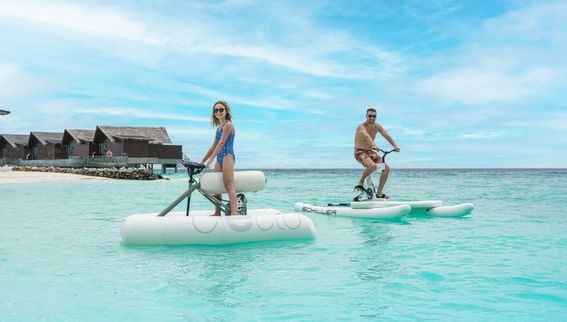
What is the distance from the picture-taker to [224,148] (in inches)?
290

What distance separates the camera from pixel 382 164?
1096cm

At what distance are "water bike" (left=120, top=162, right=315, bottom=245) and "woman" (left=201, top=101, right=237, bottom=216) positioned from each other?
4.4 inches

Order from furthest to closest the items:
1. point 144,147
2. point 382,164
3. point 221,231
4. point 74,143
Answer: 1. point 74,143
2. point 144,147
3. point 382,164
4. point 221,231

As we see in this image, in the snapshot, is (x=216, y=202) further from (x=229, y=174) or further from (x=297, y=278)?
(x=297, y=278)

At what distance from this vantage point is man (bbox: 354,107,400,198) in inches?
428

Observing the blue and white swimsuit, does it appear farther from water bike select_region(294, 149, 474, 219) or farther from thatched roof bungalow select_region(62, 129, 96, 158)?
thatched roof bungalow select_region(62, 129, 96, 158)

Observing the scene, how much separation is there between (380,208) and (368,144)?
4.50ft

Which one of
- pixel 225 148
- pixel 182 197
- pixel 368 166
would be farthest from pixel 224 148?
pixel 368 166

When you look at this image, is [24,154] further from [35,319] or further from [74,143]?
[35,319]

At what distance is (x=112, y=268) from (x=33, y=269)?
96cm

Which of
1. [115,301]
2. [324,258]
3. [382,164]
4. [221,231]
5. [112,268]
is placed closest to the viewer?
[115,301]

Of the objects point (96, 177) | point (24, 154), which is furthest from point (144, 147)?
point (24, 154)

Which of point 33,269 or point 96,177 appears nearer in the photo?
point 33,269

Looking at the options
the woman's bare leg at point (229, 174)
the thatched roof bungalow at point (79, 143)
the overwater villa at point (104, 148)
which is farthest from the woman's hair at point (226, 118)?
the thatched roof bungalow at point (79, 143)
